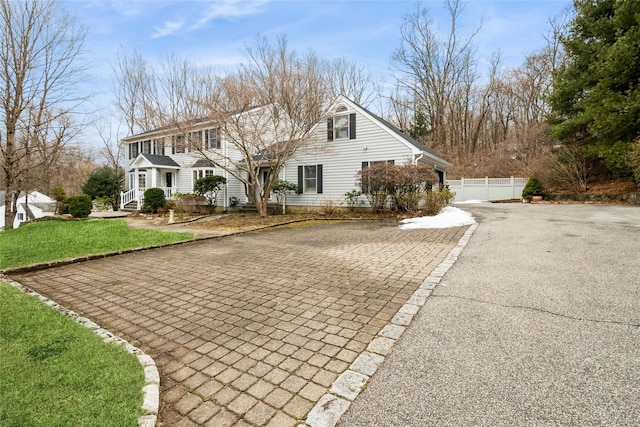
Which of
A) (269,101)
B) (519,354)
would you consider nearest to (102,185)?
(269,101)

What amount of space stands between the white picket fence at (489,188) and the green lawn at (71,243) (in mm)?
19354

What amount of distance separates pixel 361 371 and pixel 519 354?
4.18ft

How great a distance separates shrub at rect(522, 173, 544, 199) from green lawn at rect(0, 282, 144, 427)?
2199 centimetres

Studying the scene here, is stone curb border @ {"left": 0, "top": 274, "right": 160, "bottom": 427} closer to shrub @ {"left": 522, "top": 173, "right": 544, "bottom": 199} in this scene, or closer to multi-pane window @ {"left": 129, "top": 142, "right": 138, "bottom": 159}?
shrub @ {"left": 522, "top": 173, "right": 544, "bottom": 199}

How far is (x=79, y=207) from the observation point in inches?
546

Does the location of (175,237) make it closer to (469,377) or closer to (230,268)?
(230,268)

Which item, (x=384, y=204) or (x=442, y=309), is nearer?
(x=442, y=309)

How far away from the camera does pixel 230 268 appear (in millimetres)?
5391

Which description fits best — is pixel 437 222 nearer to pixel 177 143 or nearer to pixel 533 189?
pixel 177 143

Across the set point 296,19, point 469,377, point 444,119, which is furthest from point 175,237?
point 444,119

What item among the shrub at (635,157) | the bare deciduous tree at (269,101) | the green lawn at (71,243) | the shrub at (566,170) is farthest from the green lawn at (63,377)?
the shrub at (566,170)

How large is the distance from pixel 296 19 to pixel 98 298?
11.8m

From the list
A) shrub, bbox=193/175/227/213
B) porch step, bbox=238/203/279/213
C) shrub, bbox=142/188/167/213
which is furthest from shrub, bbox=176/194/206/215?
porch step, bbox=238/203/279/213

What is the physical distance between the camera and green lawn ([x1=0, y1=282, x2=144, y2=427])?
1.82 meters
